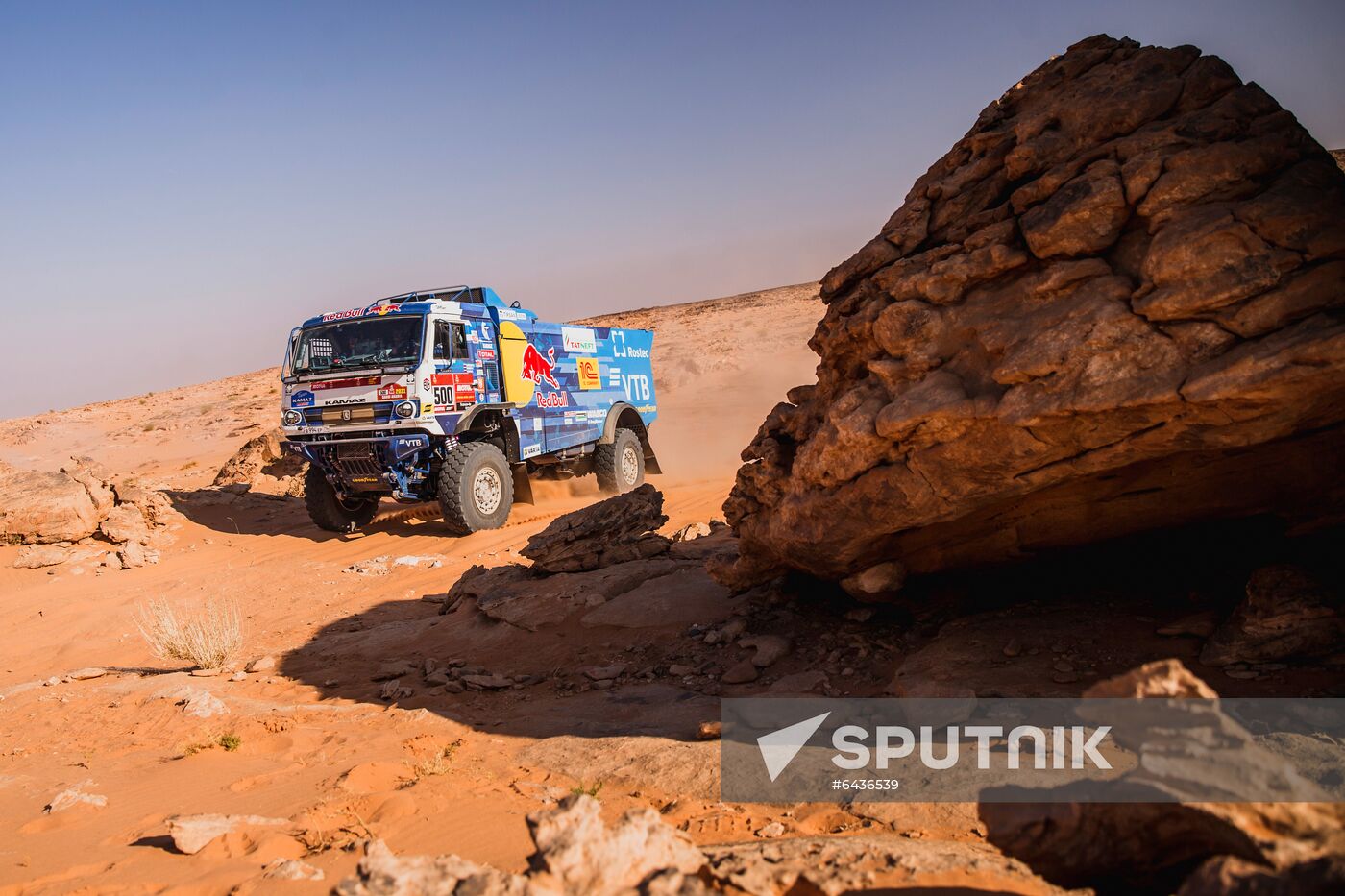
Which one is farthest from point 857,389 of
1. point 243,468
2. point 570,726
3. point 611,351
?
point 243,468

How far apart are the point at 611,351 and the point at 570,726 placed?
9919 millimetres

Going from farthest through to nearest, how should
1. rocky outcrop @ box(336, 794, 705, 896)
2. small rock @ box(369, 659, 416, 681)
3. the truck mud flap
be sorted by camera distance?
the truck mud flap
small rock @ box(369, 659, 416, 681)
rocky outcrop @ box(336, 794, 705, 896)

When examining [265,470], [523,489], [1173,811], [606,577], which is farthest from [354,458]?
[1173,811]

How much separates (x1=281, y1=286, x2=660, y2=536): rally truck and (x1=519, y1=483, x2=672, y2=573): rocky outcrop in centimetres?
321

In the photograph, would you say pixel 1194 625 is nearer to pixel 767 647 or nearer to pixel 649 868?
pixel 767 647

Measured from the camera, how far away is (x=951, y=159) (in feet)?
15.5

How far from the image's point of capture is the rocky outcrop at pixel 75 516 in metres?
11.1

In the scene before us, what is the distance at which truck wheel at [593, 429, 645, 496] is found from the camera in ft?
44.6

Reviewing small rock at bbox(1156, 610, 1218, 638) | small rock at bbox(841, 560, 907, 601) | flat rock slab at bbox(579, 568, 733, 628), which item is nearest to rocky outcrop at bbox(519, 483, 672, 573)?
flat rock slab at bbox(579, 568, 733, 628)

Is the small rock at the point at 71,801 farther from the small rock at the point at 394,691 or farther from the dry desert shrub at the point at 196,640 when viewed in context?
the dry desert shrub at the point at 196,640

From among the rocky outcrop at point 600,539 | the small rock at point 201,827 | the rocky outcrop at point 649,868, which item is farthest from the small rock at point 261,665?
the rocky outcrop at point 649,868

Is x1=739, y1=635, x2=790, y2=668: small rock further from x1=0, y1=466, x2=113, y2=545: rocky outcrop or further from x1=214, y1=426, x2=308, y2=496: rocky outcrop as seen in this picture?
x1=214, y1=426, x2=308, y2=496: rocky outcrop

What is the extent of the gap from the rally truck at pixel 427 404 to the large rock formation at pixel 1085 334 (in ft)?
21.0

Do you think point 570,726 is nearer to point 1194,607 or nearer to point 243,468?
point 1194,607
